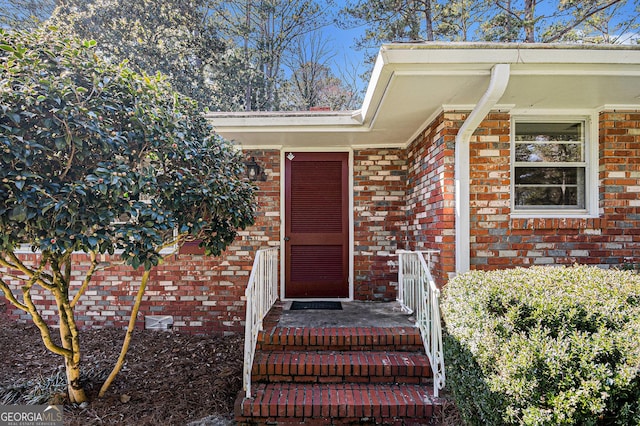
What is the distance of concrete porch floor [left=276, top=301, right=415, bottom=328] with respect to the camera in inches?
134

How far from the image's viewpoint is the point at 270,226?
14.9ft

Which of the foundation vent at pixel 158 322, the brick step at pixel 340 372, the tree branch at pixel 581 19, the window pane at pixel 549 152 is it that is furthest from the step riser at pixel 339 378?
the tree branch at pixel 581 19

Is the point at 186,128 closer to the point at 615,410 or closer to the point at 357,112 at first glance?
the point at 357,112

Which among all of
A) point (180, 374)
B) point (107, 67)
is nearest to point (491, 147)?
point (107, 67)

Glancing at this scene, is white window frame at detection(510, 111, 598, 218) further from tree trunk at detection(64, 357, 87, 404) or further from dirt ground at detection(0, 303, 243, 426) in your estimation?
tree trunk at detection(64, 357, 87, 404)

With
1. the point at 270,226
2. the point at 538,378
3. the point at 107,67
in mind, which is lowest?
the point at 538,378

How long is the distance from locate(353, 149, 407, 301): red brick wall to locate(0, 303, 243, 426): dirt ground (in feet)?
6.77

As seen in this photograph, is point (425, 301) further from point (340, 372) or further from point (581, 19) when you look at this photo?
point (581, 19)

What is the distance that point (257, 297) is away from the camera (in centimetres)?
311

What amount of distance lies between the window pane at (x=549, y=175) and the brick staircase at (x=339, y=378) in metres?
1.96

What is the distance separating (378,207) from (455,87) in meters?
2.06

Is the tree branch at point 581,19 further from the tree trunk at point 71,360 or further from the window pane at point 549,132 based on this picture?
the tree trunk at point 71,360

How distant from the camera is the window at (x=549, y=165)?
3.46m

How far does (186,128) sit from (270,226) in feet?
6.50
